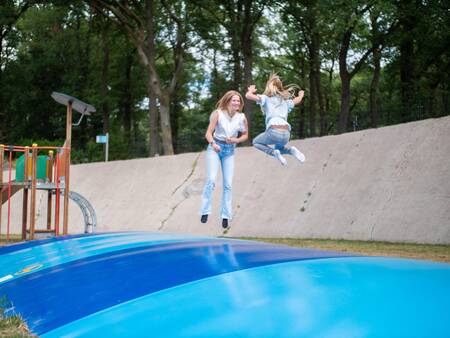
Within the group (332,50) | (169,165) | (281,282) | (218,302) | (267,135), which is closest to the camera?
(218,302)

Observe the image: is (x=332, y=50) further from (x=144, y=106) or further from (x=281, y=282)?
(x=281, y=282)

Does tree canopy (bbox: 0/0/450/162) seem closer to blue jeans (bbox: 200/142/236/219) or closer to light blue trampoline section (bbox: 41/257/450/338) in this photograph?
blue jeans (bbox: 200/142/236/219)

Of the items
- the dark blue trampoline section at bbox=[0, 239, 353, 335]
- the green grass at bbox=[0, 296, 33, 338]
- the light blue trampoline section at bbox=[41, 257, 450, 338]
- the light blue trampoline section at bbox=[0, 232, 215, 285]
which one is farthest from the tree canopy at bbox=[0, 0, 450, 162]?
the green grass at bbox=[0, 296, 33, 338]

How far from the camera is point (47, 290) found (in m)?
3.78

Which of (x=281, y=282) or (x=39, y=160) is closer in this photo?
(x=281, y=282)

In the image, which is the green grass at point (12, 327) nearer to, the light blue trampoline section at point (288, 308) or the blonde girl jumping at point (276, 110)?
the light blue trampoline section at point (288, 308)

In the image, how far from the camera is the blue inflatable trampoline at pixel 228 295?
2666mm

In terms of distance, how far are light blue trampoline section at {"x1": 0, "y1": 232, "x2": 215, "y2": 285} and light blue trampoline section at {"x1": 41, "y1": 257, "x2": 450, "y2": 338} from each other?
1.96 meters

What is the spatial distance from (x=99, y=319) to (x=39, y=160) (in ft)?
30.3

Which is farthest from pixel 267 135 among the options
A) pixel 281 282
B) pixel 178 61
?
pixel 178 61

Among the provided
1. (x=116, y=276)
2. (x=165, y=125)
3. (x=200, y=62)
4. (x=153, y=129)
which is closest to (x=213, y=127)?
(x=116, y=276)

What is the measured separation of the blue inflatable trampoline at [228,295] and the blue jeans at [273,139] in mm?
1948

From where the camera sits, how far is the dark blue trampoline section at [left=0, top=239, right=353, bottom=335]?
10.6 feet

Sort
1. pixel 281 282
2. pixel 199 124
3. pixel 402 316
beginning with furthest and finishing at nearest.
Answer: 1. pixel 199 124
2. pixel 281 282
3. pixel 402 316
